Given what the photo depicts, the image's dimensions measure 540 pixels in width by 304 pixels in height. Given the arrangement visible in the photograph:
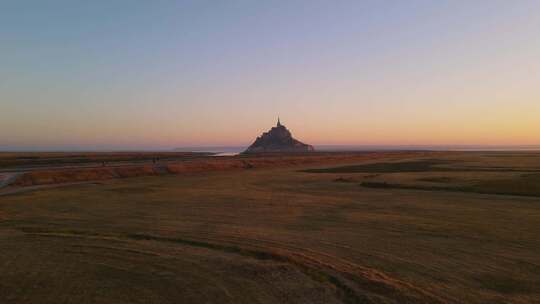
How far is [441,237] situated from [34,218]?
24.1 meters

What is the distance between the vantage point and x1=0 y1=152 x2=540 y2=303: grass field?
11211 mm

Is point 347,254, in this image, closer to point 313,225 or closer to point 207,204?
point 313,225

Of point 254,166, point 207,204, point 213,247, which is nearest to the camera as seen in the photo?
point 213,247

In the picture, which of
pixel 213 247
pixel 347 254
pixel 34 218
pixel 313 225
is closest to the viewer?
pixel 347 254

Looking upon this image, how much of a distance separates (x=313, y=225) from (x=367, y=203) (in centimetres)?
956

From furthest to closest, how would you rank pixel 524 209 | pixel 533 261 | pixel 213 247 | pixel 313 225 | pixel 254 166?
1. pixel 254 166
2. pixel 524 209
3. pixel 313 225
4. pixel 213 247
5. pixel 533 261

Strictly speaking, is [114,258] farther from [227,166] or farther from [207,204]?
[227,166]

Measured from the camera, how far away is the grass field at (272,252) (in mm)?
11211

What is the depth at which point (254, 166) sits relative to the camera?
8231 cm

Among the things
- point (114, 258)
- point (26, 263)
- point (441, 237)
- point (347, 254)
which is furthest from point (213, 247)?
point (441, 237)

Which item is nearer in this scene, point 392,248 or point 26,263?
point 26,263

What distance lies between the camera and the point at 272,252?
15.0 metres

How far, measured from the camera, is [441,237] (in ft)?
57.8

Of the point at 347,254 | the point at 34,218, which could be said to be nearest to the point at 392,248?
the point at 347,254
